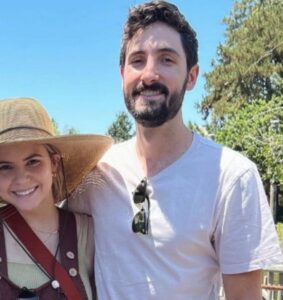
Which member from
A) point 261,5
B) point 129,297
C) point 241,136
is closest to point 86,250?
point 129,297

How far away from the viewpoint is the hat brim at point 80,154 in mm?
2146

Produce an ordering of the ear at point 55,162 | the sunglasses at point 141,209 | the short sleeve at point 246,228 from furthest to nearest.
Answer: the ear at point 55,162 < the sunglasses at point 141,209 < the short sleeve at point 246,228

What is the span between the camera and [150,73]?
1872mm

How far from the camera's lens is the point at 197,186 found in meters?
1.82

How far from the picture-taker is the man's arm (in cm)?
178

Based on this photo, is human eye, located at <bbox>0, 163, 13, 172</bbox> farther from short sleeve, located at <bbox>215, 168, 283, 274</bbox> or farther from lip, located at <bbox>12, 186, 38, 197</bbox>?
short sleeve, located at <bbox>215, 168, 283, 274</bbox>

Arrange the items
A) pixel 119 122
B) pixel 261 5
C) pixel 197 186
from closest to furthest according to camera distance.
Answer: pixel 197 186
pixel 261 5
pixel 119 122

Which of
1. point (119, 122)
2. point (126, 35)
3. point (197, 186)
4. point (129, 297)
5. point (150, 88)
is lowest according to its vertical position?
point (129, 297)

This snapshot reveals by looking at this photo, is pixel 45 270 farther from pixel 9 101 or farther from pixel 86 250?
pixel 9 101

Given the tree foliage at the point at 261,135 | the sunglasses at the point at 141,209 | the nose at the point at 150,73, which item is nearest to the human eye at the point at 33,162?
the sunglasses at the point at 141,209

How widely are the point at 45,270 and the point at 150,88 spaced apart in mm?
744

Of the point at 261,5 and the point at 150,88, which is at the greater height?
the point at 261,5

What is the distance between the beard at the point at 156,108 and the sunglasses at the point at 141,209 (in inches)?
8.5

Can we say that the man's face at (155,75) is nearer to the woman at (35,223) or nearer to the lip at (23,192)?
the woman at (35,223)
